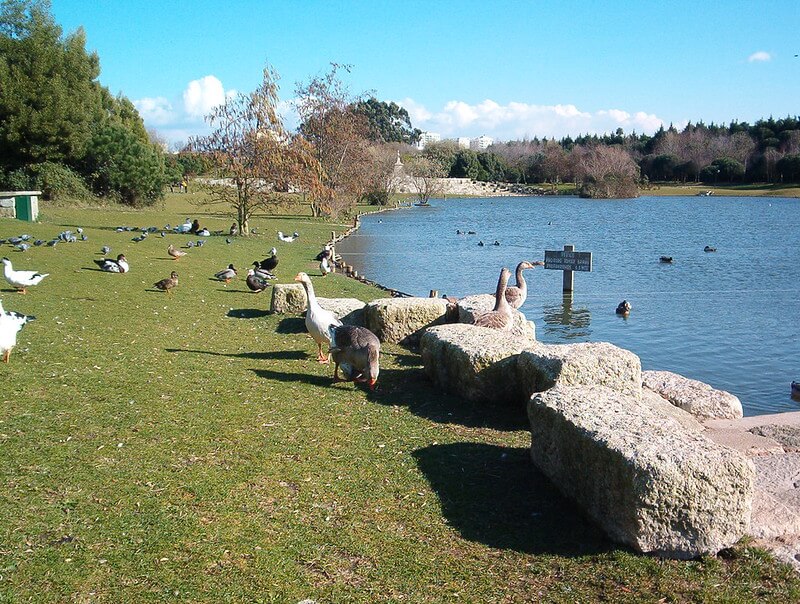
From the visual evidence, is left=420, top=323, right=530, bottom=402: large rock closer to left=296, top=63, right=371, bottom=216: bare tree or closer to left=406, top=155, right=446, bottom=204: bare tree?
left=296, top=63, right=371, bottom=216: bare tree

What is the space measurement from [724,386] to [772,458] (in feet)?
21.5

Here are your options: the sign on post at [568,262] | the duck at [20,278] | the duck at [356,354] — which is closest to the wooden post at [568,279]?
the sign on post at [568,262]

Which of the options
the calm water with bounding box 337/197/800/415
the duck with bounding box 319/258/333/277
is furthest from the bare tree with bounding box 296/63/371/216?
the duck with bounding box 319/258/333/277

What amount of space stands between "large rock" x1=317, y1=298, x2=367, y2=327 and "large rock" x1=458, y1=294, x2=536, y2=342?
1.95m

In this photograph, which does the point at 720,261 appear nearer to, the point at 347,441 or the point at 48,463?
the point at 347,441

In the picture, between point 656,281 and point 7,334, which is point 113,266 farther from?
point 656,281

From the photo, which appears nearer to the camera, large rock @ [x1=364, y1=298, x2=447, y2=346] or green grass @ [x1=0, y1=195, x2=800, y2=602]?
green grass @ [x1=0, y1=195, x2=800, y2=602]

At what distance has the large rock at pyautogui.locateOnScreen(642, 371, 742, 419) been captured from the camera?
10.0m

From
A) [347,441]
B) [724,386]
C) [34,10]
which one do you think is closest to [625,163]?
[34,10]

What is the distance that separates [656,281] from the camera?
93.8ft

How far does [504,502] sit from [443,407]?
2.93 m

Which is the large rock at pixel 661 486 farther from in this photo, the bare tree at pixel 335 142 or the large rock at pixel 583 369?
the bare tree at pixel 335 142

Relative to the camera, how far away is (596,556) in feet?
18.5

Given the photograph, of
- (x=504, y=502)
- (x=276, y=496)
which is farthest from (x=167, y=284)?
(x=504, y=502)
